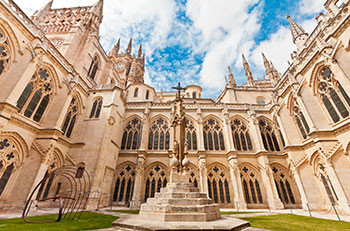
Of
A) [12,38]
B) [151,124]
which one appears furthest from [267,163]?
[12,38]

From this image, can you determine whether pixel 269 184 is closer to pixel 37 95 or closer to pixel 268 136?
pixel 268 136

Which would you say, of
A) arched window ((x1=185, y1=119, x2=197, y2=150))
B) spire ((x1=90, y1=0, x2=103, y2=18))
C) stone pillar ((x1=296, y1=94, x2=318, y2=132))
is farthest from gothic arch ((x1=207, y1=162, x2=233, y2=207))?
spire ((x1=90, y1=0, x2=103, y2=18))

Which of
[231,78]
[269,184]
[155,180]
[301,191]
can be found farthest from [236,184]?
[231,78]

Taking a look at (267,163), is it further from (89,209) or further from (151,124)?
(89,209)

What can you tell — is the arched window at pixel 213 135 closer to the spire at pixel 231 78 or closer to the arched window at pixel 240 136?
the arched window at pixel 240 136

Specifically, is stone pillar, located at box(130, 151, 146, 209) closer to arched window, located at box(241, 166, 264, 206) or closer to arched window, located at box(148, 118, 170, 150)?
arched window, located at box(148, 118, 170, 150)

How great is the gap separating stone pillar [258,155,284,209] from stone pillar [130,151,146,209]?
12254 millimetres

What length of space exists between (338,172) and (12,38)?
80.2ft

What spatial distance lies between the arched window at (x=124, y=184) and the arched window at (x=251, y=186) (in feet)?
38.5

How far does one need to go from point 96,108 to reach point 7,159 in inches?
306

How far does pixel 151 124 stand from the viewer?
734 inches

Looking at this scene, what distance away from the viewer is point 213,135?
18.2 meters

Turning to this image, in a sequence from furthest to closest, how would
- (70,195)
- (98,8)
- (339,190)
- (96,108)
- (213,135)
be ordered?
(98,8) < (213,135) < (96,108) < (339,190) < (70,195)

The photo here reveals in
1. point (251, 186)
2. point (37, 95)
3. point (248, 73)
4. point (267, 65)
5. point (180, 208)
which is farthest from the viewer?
point (248, 73)
